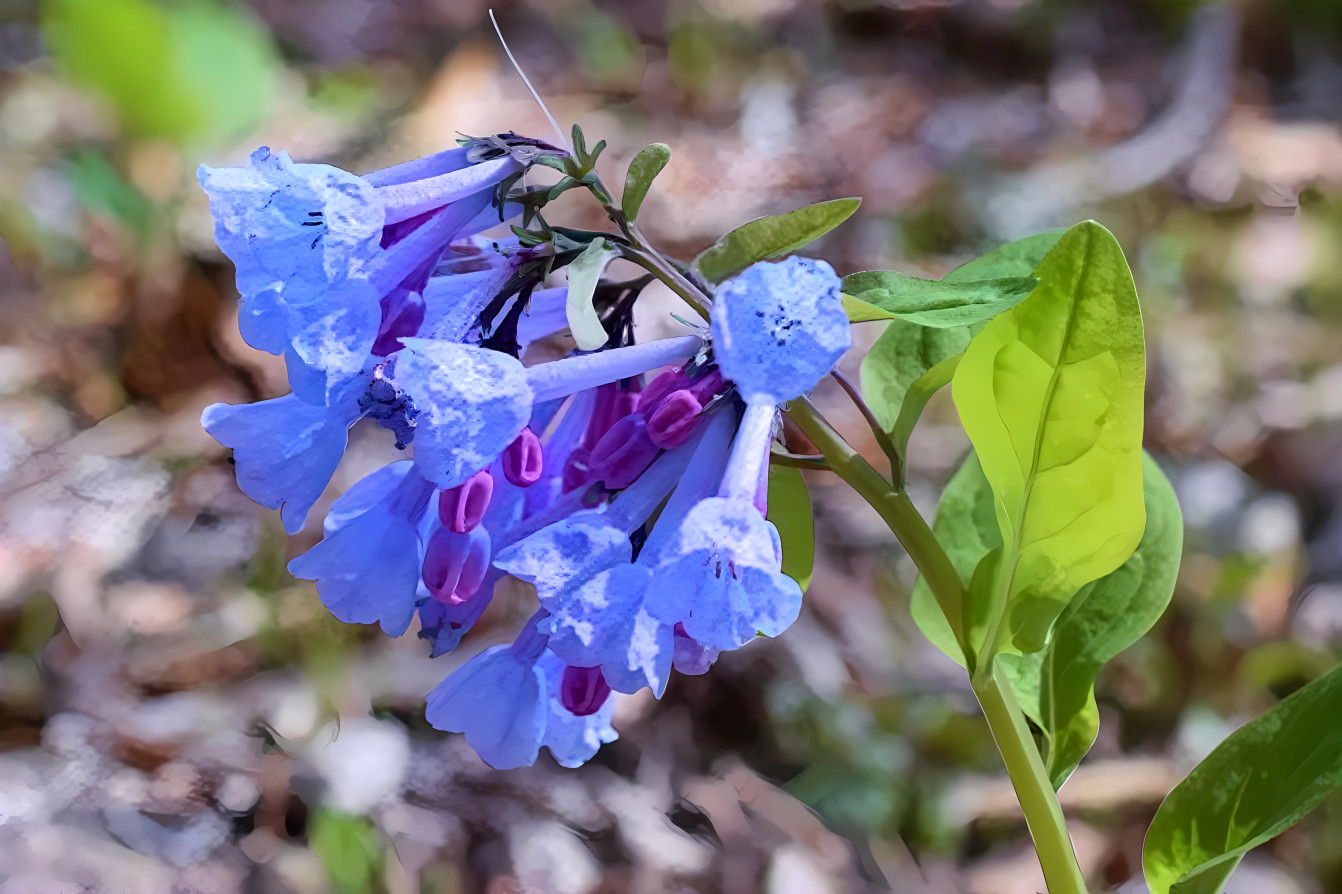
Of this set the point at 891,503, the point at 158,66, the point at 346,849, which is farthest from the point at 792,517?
the point at 158,66

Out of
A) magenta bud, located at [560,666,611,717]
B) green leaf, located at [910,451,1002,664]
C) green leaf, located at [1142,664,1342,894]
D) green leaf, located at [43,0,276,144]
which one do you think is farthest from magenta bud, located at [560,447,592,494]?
green leaf, located at [43,0,276,144]

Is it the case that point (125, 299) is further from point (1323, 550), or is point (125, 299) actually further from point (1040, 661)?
point (1323, 550)

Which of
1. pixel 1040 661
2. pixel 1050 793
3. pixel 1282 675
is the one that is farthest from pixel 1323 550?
pixel 1050 793

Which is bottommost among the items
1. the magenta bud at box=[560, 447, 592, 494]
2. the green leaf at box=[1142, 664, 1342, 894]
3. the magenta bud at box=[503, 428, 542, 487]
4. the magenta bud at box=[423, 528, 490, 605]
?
the green leaf at box=[1142, 664, 1342, 894]

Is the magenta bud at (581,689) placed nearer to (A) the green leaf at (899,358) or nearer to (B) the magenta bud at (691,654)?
(B) the magenta bud at (691,654)

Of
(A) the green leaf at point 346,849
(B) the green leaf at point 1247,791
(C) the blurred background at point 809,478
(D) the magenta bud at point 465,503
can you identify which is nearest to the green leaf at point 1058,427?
(B) the green leaf at point 1247,791

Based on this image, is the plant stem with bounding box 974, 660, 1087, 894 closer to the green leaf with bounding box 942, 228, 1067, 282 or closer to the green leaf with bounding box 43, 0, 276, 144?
the green leaf with bounding box 942, 228, 1067, 282

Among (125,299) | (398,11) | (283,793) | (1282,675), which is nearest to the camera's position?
(283,793)
